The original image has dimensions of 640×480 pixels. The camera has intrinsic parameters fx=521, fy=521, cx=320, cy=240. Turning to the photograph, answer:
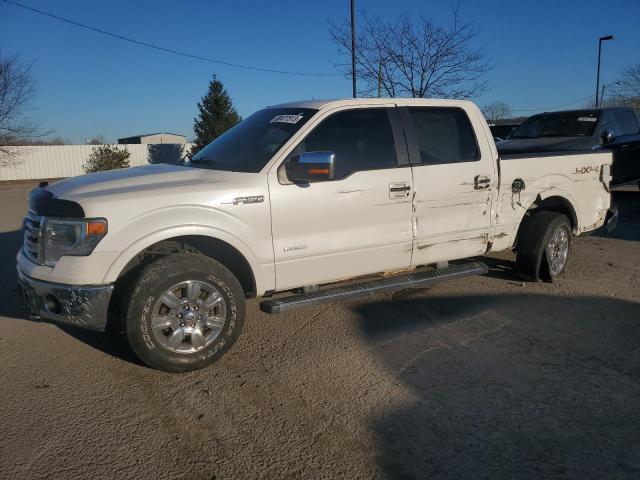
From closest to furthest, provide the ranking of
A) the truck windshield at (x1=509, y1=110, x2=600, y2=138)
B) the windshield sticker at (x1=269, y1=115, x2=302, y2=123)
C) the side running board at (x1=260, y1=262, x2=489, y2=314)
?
the side running board at (x1=260, y1=262, x2=489, y2=314), the windshield sticker at (x1=269, y1=115, x2=302, y2=123), the truck windshield at (x1=509, y1=110, x2=600, y2=138)

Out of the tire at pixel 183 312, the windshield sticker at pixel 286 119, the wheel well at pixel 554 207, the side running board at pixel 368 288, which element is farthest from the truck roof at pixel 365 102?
the tire at pixel 183 312

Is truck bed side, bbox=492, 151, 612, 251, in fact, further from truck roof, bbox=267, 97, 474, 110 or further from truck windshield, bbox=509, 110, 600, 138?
truck windshield, bbox=509, 110, 600, 138

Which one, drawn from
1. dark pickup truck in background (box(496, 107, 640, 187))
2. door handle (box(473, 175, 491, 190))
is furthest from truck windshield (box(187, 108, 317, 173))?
dark pickup truck in background (box(496, 107, 640, 187))

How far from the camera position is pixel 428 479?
2553 mm

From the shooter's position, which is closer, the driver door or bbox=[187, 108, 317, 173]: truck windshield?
the driver door

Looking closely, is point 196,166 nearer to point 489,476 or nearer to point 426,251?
point 426,251

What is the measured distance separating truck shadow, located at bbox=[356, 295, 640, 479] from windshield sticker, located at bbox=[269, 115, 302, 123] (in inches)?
74.6

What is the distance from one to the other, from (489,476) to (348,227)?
7.31 feet

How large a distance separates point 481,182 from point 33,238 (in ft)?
12.7

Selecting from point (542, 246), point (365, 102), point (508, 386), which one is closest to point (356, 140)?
point (365, 102)

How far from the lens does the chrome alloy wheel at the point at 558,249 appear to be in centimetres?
563

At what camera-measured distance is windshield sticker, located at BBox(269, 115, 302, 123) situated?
439 cm

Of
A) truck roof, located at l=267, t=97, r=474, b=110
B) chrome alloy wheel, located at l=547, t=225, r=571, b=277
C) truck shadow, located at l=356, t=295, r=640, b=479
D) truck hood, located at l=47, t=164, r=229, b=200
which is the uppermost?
truck roof, located at l=267, t=97, r=474, b=110

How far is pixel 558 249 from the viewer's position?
580cm
